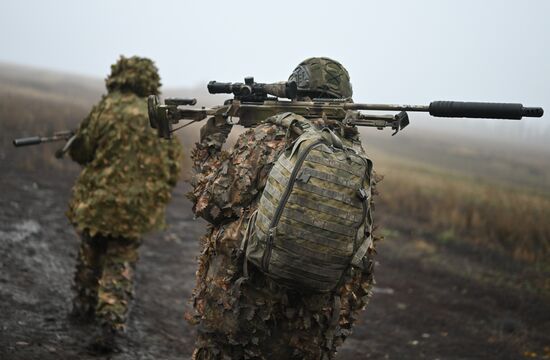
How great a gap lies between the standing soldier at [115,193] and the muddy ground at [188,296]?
1.48ft

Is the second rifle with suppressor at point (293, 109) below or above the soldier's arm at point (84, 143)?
above

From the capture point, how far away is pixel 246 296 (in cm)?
289

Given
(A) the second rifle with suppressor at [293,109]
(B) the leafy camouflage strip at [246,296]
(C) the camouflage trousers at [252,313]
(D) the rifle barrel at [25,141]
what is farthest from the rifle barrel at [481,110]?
(D) the rifle barrel at [25,141]

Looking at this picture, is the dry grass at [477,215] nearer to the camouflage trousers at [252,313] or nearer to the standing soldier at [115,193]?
the standing soldier at [115,193]

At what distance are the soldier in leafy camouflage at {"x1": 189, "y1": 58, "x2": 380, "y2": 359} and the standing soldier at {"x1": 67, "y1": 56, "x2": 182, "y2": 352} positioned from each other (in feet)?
7.83

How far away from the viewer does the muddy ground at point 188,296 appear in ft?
17.6

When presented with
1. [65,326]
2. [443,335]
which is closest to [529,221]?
[443,335]

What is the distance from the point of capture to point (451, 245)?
34.7 ft

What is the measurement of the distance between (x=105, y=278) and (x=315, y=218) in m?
3.50

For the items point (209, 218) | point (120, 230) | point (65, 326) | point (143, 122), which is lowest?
point (65, 326)

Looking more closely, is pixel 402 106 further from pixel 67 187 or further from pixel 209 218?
pixel 67 187

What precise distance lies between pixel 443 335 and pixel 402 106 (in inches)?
185

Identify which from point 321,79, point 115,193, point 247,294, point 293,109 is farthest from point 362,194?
point 115,193

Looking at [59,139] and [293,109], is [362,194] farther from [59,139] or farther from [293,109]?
[59,139]
